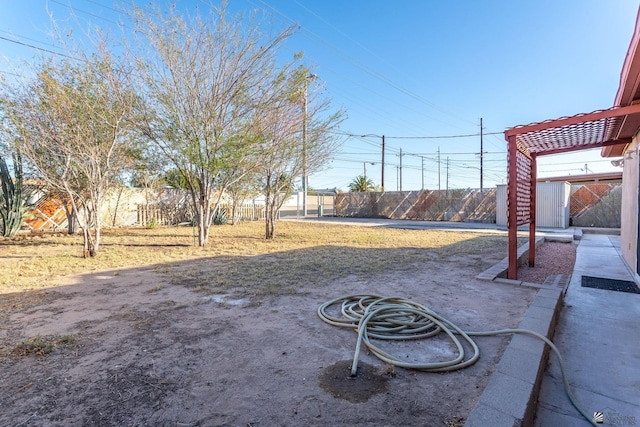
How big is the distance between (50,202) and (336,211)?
1539 centimetres

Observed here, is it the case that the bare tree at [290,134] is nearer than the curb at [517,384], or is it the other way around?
the curb at [517,384]

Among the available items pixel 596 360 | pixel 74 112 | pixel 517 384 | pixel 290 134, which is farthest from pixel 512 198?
pixel 74 112

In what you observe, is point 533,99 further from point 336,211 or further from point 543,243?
point 336,211

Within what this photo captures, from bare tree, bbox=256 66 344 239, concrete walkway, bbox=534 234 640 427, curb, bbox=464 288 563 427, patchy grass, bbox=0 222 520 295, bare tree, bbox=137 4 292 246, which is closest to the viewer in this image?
curb, bbox=464 288 563 427

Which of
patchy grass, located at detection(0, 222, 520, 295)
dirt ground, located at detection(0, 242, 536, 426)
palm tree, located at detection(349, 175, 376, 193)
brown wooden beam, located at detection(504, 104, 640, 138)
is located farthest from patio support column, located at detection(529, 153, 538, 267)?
palm tree, located at detection(349, 175, 376, 193)

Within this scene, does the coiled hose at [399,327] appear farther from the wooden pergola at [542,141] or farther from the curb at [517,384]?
the wooden pergola at [542,141]

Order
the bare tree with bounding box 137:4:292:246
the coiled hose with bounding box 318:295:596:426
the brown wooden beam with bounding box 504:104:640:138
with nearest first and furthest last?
the coiled hose with bounding box 318:295:596:426
the brown wooden beam with bounding box 504:104:640:138
the bare tree with bounding box 137:4:292:246

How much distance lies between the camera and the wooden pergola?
3598 millimetres

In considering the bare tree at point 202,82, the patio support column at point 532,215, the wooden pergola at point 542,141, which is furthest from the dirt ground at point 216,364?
the bare tree at point 202,82

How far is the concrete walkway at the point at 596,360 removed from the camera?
167cm

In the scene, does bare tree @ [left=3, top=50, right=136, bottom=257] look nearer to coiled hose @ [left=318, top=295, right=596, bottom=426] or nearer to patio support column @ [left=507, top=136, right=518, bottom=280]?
coiled hose @ [left=318, top=295, right=596, bottom=426]

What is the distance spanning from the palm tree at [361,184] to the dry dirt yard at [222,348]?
20614mm

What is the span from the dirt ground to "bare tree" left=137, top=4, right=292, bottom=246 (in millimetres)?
3797

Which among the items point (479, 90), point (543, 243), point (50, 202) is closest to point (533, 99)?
point (479, 90)
